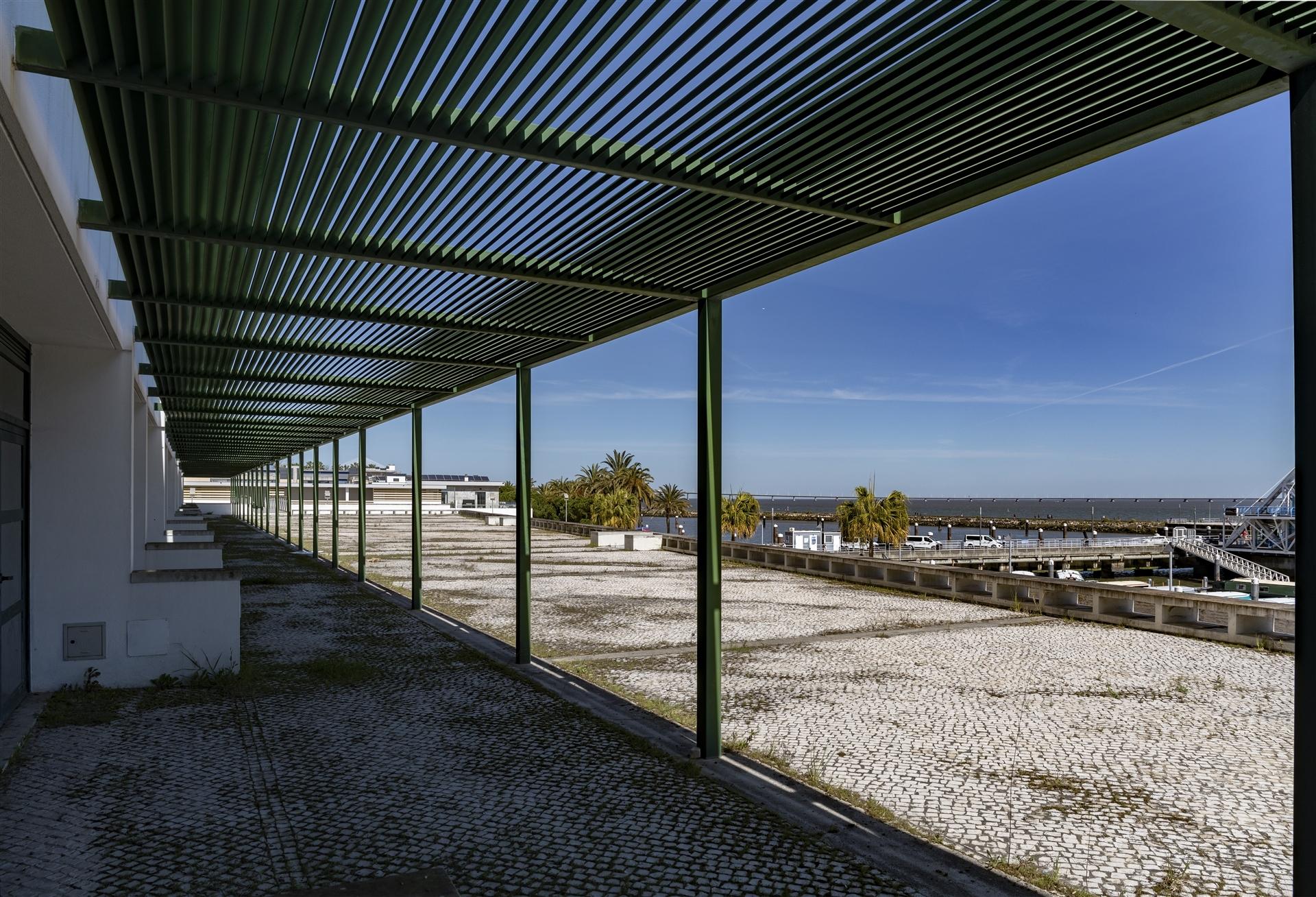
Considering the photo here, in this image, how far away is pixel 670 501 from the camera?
2591 inches

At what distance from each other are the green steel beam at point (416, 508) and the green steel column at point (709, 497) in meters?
9.11

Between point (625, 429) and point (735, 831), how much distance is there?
142 metres

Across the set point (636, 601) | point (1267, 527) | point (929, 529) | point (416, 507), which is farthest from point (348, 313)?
point (929, 529)

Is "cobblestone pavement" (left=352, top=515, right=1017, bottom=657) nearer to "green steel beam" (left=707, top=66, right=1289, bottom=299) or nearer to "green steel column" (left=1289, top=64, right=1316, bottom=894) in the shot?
"green steel beam" (left=707, top=66, right=1289, bottom=299)

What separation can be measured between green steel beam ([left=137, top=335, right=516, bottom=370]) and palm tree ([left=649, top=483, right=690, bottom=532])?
170 ft

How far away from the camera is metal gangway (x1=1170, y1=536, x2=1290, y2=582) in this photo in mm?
52750

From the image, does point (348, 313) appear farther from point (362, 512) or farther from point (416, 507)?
point (362, 512)

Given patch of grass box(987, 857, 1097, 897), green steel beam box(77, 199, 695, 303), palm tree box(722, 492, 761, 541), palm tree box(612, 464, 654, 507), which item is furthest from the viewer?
palm tree box(612, 464, 654, 507)

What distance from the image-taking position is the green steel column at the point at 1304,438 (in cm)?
297

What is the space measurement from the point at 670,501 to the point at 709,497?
58.7 meters

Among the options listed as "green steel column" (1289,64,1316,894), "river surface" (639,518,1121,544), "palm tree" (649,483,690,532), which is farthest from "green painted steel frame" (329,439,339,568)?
"river surface" (639,518,1121,544)

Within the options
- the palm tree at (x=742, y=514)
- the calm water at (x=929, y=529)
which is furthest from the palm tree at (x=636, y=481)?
the calm water at (x=929, y=529)

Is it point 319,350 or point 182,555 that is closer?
point 319,350

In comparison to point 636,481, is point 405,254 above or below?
above
